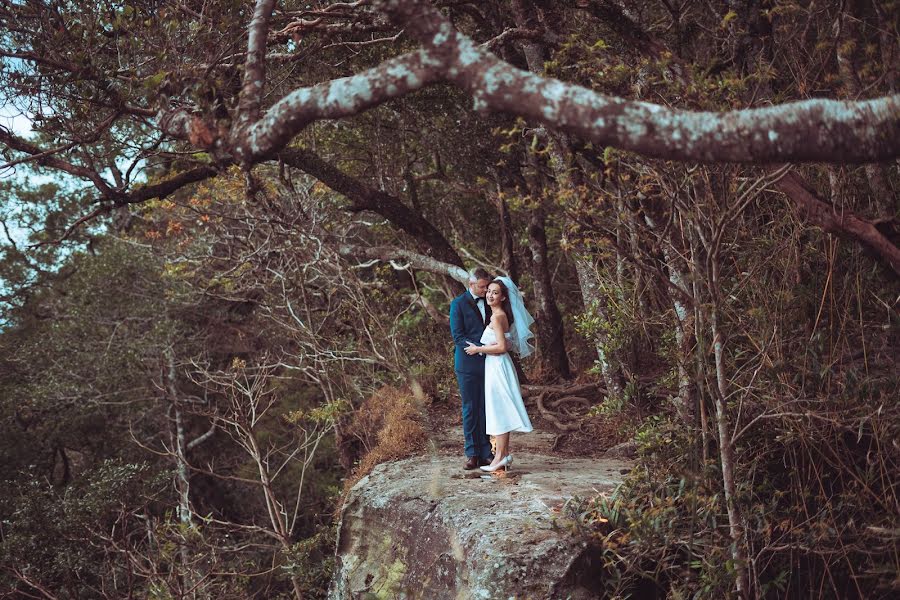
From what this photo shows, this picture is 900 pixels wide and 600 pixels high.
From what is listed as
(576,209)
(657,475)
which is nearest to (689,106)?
(576,209)

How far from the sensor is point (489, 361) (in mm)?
7402

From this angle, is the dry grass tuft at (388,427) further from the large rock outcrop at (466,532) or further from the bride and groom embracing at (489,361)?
the bride and groom embracing at (489,361)

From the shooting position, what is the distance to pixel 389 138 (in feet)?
44.8

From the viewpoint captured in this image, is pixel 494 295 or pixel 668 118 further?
pixel 494 295

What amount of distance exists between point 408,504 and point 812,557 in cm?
354

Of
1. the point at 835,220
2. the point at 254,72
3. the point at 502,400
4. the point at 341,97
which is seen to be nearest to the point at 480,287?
the point at 502,400

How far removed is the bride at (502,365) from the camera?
7.23m

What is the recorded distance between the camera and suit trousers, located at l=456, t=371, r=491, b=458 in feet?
25.2

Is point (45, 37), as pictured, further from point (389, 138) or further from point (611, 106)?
point (389, 138)

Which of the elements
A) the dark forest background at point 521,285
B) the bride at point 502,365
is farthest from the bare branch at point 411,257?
the bride at point 502,365

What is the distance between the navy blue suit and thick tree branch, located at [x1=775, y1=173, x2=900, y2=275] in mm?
3253

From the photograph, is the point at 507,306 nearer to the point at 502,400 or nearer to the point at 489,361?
the point at 489,361

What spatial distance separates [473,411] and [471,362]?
1.61 ft

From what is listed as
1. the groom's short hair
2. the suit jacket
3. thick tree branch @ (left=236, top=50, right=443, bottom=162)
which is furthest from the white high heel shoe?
thick tree branch @ (left=236, top=50, right=443, bottom=162)
